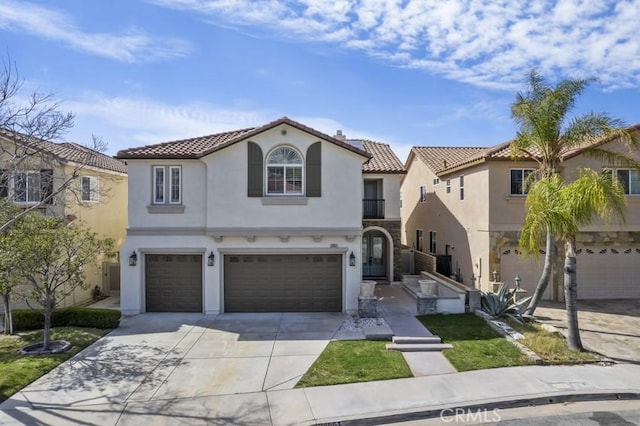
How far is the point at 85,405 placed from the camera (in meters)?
8.15

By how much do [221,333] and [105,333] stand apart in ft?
12.4

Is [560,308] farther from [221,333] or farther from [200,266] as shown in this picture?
[200,266]

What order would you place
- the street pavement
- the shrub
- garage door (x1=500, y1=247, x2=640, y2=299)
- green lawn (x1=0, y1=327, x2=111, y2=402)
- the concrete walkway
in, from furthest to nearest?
garage door (x1=500, y1=247, x2=640, y2=299)
the shrub
the concrete walkway
green lawn (x1=0, y1=327, x2=111, y2=402)
the street pavement

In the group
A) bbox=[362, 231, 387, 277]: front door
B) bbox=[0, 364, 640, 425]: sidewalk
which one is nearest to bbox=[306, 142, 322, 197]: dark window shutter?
bbox=[362, 231, 387, 277]: front door

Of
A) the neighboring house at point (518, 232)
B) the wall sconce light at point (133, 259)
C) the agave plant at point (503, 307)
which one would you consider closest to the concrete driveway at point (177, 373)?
the wall sconce light at point (133, 259)

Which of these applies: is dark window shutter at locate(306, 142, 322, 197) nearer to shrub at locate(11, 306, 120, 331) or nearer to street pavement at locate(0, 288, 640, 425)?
street pavement at locate(0, 288, 640, 425)

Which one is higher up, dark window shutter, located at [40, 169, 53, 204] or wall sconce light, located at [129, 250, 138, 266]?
dark window shutter, located at [40, 169, 53, 204]

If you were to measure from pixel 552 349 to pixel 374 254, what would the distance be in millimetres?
10766

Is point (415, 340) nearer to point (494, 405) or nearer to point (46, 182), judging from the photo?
point (494, 405)

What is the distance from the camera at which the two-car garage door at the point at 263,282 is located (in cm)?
1534

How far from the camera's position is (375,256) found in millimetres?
20844

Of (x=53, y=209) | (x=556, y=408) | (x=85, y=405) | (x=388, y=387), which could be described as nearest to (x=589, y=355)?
→ (x=556, y=408)

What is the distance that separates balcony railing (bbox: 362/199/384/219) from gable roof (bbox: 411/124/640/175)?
4.33 metres

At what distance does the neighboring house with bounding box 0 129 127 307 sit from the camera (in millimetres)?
15195
